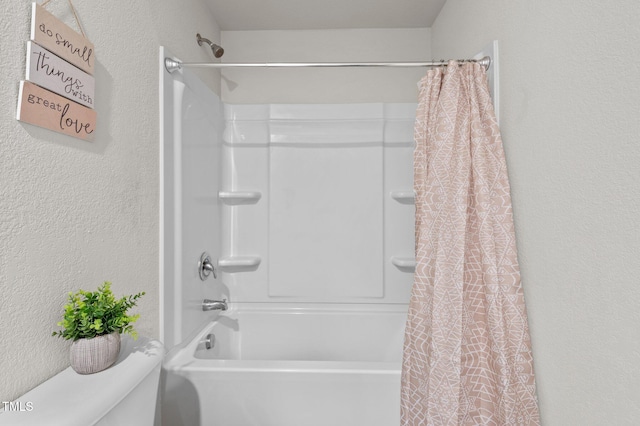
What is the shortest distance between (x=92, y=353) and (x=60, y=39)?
0.79m

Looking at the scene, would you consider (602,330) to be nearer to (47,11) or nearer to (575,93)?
(575,93)

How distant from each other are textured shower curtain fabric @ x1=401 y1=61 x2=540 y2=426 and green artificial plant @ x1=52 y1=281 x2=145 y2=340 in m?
0.94

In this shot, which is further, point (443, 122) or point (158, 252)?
point (158, 252)

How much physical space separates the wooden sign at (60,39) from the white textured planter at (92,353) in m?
0.72

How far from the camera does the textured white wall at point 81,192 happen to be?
2.45ft

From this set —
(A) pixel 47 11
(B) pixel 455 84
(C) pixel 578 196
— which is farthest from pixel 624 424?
(A) pixel 47 11

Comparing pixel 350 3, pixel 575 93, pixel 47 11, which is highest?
pixel 350 3

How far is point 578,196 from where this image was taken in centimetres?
88

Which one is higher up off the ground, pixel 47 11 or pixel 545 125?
pixel 47 11

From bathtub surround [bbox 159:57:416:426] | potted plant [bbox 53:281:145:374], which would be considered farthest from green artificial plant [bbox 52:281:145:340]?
bathtub surround [bbox 159:57:416:426]

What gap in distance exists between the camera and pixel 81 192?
3.17 ft

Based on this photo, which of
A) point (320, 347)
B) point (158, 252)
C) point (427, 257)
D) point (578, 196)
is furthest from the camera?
point (320, 347)

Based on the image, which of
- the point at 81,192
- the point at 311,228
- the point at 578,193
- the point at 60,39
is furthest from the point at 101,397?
the point at 311,228

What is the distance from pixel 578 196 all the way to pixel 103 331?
4.10ft
